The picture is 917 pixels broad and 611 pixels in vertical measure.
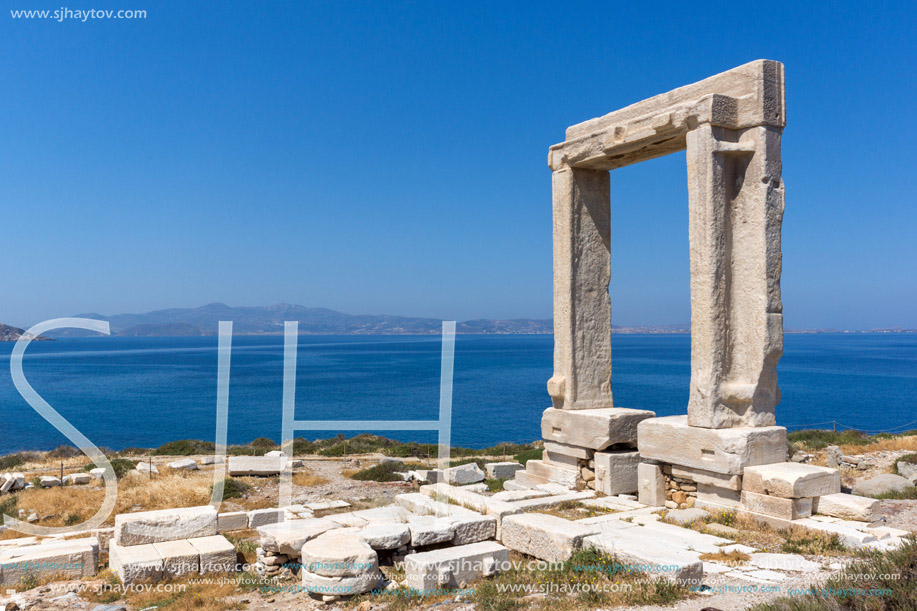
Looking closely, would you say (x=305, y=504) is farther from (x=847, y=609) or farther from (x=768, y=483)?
(x=847, y=609)

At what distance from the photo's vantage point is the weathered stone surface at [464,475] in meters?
13.7

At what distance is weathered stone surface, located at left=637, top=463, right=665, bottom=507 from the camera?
9.05 metres

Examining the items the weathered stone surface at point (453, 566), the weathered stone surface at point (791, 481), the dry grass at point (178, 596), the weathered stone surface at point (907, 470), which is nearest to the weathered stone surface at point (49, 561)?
the dry grass at point (178, 596)

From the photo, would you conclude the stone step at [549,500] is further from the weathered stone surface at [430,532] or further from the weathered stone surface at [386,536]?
the weathered stone surface at [386,536]

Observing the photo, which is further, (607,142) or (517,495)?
(607,142)

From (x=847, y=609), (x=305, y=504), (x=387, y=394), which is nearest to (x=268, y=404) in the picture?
(x=387, y=394)

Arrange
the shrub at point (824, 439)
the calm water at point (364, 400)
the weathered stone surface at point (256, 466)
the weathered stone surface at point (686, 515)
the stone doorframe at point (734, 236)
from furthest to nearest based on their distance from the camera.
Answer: the calm water at point (364, 400)
the shrub at point (824, 439)
the weathered stone surface at point (256, 466)
the stone doorframe at point (734, 236)
the weathered stone surface at point (686, 515)

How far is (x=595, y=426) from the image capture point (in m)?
9.92

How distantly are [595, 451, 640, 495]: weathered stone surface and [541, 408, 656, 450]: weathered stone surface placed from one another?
19 cm

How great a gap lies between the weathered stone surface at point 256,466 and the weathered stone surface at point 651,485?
883cm

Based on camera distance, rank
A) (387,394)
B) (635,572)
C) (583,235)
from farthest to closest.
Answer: (387,394), (583,235), (635,572)

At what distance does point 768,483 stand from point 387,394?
56.8 meters

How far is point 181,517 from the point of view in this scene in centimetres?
780

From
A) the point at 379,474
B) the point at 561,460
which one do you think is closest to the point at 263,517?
the point at 561,460
